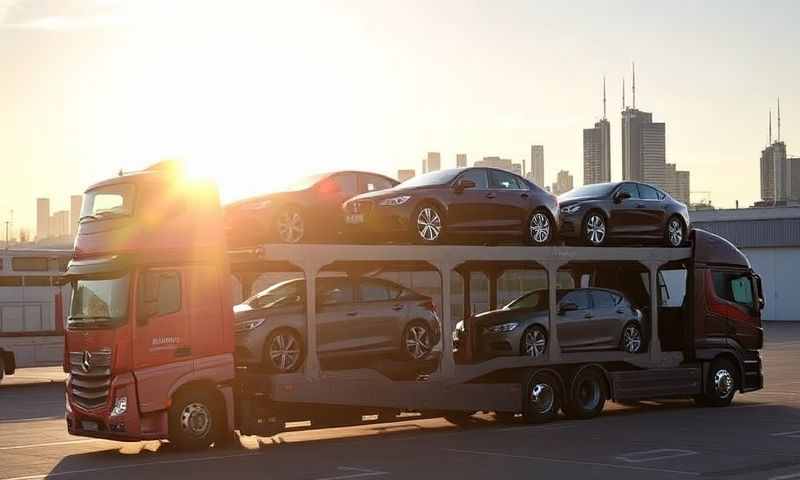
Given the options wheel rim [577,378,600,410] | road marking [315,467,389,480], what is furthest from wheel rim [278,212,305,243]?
wheel rim [577,378,600,410]

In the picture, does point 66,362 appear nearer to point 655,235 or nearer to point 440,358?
point 440,358

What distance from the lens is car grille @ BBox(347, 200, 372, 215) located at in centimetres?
1927

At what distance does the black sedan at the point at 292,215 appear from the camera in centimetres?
1833

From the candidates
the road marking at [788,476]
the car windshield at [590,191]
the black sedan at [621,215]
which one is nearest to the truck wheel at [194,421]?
the road marking at [788,476]

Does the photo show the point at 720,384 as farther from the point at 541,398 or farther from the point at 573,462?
the point at 573,462

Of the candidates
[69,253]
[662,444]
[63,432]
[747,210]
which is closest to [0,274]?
[69,253]

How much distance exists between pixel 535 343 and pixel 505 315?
27.3 inches

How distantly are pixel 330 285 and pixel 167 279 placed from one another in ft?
8.68

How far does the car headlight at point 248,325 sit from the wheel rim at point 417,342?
2.72 m

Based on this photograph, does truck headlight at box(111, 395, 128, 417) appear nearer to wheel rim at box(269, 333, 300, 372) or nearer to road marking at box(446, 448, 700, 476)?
wheel rim at box(269, 333, 300, 372)

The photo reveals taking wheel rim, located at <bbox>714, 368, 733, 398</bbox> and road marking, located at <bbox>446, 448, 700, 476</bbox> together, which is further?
wheel rim, located at <bbox>714, 368, 733, 398</bbox>

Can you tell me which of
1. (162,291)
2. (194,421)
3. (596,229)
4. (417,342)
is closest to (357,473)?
(194,421)

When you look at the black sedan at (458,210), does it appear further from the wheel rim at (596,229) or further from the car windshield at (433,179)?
the wheel rim at (596,229)

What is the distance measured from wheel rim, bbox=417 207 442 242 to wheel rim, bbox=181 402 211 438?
458 centimetres
